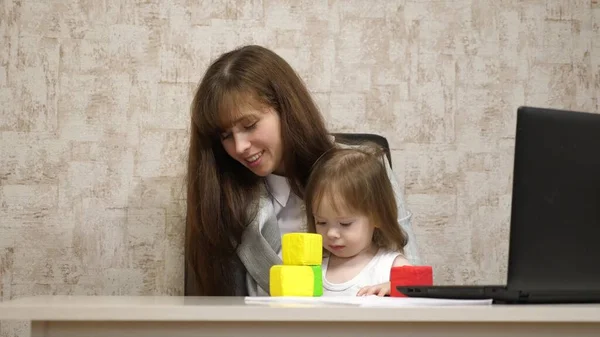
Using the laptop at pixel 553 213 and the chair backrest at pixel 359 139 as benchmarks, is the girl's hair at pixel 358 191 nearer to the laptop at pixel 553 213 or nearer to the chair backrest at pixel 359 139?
the chair backrest at pixel 359 139

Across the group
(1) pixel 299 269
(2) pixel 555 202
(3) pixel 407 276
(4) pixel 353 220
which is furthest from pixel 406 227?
(2) pixel 555 202

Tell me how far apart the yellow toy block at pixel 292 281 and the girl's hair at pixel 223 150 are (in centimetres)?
67

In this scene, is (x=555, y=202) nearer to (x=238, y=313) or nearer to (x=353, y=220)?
(x=238, y=313)

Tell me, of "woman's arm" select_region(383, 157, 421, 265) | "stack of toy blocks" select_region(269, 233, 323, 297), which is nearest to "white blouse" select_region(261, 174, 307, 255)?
"woman's arm" select_region(383, 157, 421, 265)

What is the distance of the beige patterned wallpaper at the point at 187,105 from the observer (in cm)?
248

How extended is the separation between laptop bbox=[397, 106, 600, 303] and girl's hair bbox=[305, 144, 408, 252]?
81 cm

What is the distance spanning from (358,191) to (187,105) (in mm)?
798

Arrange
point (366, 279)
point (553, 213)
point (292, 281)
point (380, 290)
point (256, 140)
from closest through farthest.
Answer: point (553, 213), point (292, 281), point (380, 290), point (366, 279), point (256, 140)

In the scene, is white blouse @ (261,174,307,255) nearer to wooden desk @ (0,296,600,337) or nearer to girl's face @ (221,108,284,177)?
girl's face @ (221,108,284,177)

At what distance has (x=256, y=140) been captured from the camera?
2.03 metres

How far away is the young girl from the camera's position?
1940 mm

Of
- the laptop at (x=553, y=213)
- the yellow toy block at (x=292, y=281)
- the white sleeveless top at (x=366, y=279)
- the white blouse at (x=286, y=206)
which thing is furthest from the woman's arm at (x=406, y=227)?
the laptop at (x=553, y=213)

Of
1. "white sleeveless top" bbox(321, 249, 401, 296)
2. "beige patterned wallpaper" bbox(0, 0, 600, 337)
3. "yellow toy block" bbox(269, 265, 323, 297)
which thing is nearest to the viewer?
"yellow toy block" bbox(269, 265, 323, 297)

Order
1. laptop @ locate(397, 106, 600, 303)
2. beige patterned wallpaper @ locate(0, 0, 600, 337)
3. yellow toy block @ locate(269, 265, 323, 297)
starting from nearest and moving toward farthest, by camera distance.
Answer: laptop @ locate(397, 106, 600, 303) < yellow toy block @ locate(269, 265, 323, 297) < beige patterned wallpaper @ locate(0, 0, 600, 337)
